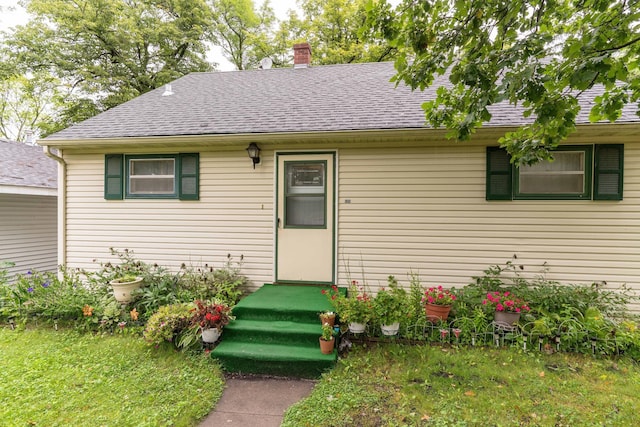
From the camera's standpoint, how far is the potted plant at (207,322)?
3455 millimetres

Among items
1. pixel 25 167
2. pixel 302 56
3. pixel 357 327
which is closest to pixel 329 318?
pixel 357 327

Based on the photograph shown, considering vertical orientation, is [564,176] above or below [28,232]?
above

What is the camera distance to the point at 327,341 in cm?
325

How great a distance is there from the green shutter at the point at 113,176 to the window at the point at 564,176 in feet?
19.9

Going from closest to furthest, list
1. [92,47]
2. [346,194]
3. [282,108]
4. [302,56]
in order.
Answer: [346,194] → [282,108] → [302,56] → [92,47]

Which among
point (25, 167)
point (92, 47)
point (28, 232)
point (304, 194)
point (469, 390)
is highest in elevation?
point (92, 47)

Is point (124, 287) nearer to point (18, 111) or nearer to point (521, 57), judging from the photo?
point (521, 57)

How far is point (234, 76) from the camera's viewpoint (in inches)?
299

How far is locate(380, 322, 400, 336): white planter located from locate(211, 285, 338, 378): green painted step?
715mm

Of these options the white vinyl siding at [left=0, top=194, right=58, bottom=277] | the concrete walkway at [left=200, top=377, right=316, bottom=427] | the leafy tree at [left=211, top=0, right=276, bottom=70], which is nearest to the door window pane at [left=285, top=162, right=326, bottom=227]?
the concrete walkway at [left=200, top=377, right=316, bottom=427]

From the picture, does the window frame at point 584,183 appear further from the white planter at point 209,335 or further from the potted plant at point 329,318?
the white planter at point 209,335

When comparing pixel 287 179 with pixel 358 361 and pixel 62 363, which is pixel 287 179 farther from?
pixel 62 363

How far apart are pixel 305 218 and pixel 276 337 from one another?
196cm

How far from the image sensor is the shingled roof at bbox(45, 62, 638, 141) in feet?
15.1
